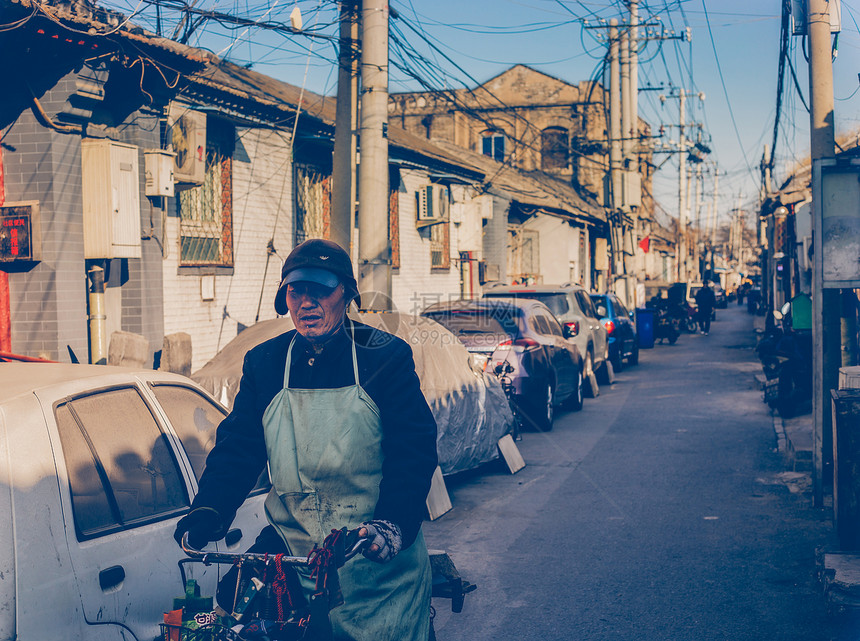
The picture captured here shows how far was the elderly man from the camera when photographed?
2.86 metres

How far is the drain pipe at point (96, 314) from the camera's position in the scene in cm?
971

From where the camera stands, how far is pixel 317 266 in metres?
3.06

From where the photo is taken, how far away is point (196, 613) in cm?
266

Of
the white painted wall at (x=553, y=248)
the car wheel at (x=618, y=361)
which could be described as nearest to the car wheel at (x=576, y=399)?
the car wheel at (x=618, y=361)

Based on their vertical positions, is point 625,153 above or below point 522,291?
above

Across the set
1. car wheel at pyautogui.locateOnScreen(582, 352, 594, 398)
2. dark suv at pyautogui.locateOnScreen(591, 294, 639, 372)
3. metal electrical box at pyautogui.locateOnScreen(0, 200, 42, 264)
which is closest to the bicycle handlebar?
metal electrical box at pyautogui.locateOnScreen(0, 200, 42, 264)

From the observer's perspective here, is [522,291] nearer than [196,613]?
No

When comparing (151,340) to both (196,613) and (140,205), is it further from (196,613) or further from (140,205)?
(196,613)

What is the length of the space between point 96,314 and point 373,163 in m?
3.52

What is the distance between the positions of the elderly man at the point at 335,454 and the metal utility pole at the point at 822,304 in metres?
5.76

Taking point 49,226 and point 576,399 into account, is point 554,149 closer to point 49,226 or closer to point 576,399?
point 576,399

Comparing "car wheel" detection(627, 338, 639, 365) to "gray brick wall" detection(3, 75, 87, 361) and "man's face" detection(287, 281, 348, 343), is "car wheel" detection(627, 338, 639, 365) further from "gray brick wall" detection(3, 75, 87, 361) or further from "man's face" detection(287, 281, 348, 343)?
"man's face" detection(287, 281, 348, 343)

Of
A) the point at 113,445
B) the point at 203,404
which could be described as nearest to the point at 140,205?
the point at 203,404

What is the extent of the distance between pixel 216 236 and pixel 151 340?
93.4 inches
